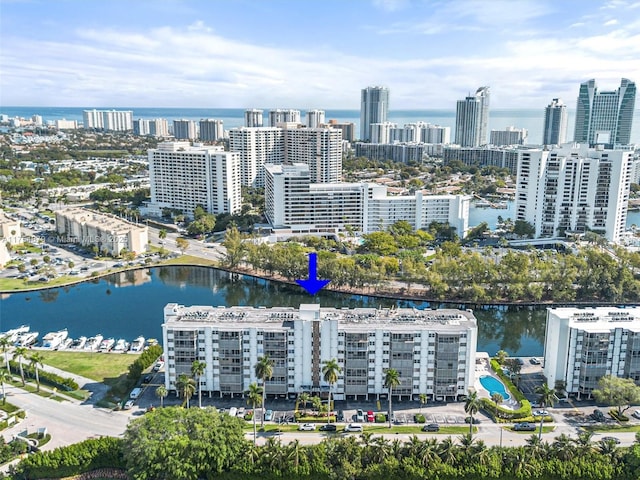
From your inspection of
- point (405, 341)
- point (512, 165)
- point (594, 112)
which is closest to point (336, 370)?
point (405, 341)

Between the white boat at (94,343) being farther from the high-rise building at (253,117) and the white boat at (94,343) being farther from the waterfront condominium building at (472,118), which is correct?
the waterfront condominium building at (472,118)

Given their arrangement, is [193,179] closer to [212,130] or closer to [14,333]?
[14,333]

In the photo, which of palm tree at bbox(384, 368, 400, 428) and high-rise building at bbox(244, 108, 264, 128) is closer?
palm tree at bbox(384, 368, 400, 428)

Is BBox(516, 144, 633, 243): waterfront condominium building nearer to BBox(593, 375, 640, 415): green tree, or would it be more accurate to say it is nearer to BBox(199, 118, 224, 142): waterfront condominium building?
BBox(593, 375, 640, 415): green tree

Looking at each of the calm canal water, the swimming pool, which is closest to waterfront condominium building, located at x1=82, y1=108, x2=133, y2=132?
the calm canal water

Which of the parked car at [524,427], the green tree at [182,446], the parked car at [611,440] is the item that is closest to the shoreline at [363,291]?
the parked car at [524,427]

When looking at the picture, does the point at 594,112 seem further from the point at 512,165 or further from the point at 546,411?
the point at 546,411
